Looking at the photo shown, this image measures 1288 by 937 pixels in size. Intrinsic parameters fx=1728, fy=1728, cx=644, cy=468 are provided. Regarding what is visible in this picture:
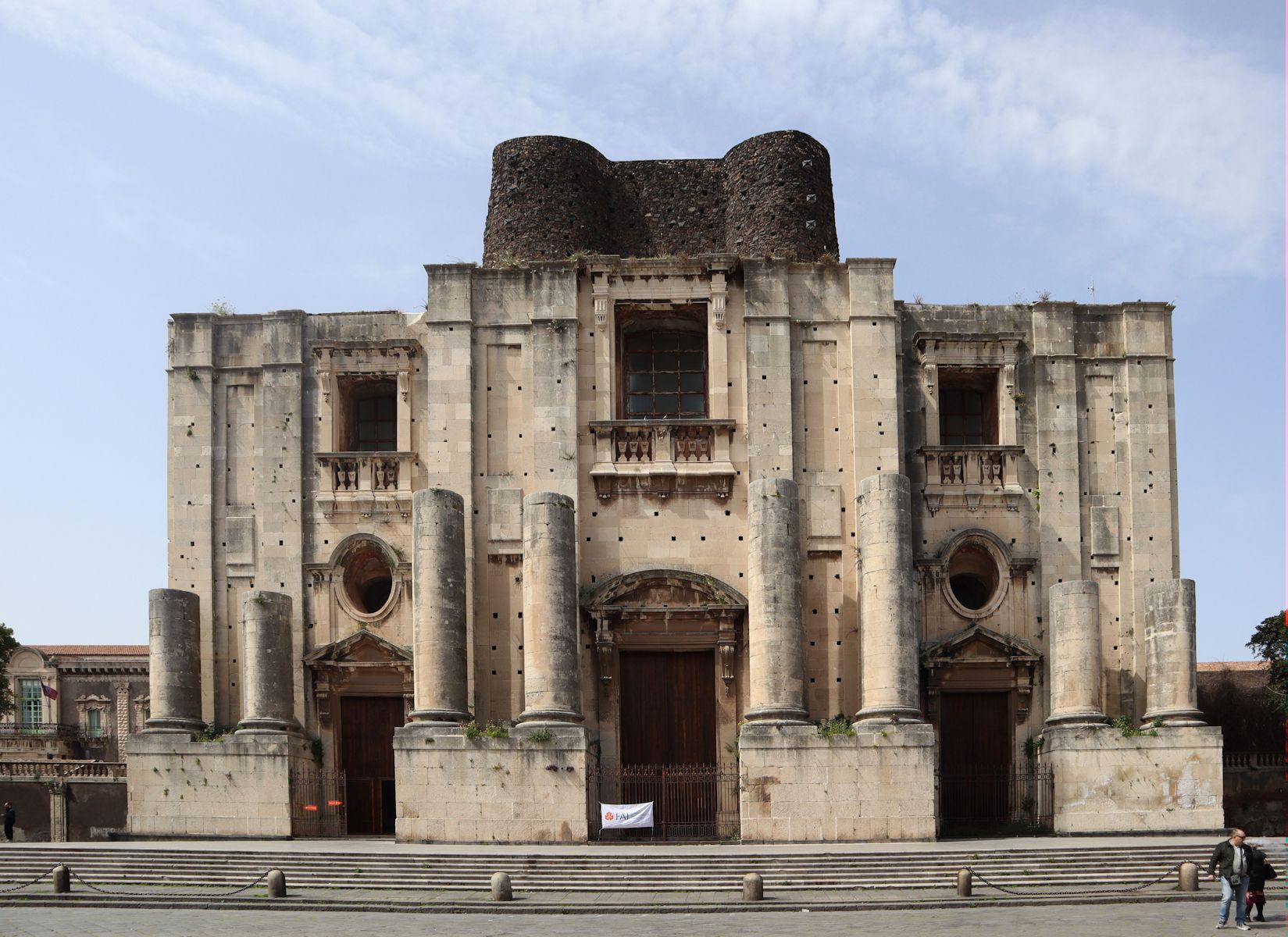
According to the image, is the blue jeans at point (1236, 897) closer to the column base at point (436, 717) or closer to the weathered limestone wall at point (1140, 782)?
the weathered limestone wall at point (1140, 782)

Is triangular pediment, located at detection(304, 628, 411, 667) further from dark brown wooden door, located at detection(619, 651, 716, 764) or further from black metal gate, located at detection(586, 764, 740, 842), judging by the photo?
black metal gate, located at detection(586, 764, 740, 842)

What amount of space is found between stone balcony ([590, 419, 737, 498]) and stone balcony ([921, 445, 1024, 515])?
4.06 m

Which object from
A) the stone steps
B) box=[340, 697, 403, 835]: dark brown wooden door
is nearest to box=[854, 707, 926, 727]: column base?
the stone steps

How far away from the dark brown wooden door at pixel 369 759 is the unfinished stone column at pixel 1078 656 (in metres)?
12.8

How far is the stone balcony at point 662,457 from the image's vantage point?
34.1m

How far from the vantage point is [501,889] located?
2470cm

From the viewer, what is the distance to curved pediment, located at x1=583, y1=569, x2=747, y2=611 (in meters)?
33.3

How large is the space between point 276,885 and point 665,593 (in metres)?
10.9

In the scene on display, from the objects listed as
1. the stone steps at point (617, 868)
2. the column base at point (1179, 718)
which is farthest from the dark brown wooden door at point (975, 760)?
the stone steps at point (617, 868)

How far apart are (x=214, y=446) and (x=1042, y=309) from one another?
17.1 metres

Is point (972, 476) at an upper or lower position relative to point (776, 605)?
upper

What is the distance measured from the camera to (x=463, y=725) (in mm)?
31516

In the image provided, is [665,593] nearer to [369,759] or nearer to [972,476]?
[972,476]

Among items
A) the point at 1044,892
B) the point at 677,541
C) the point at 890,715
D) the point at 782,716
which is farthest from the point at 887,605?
the point at 1044,892
